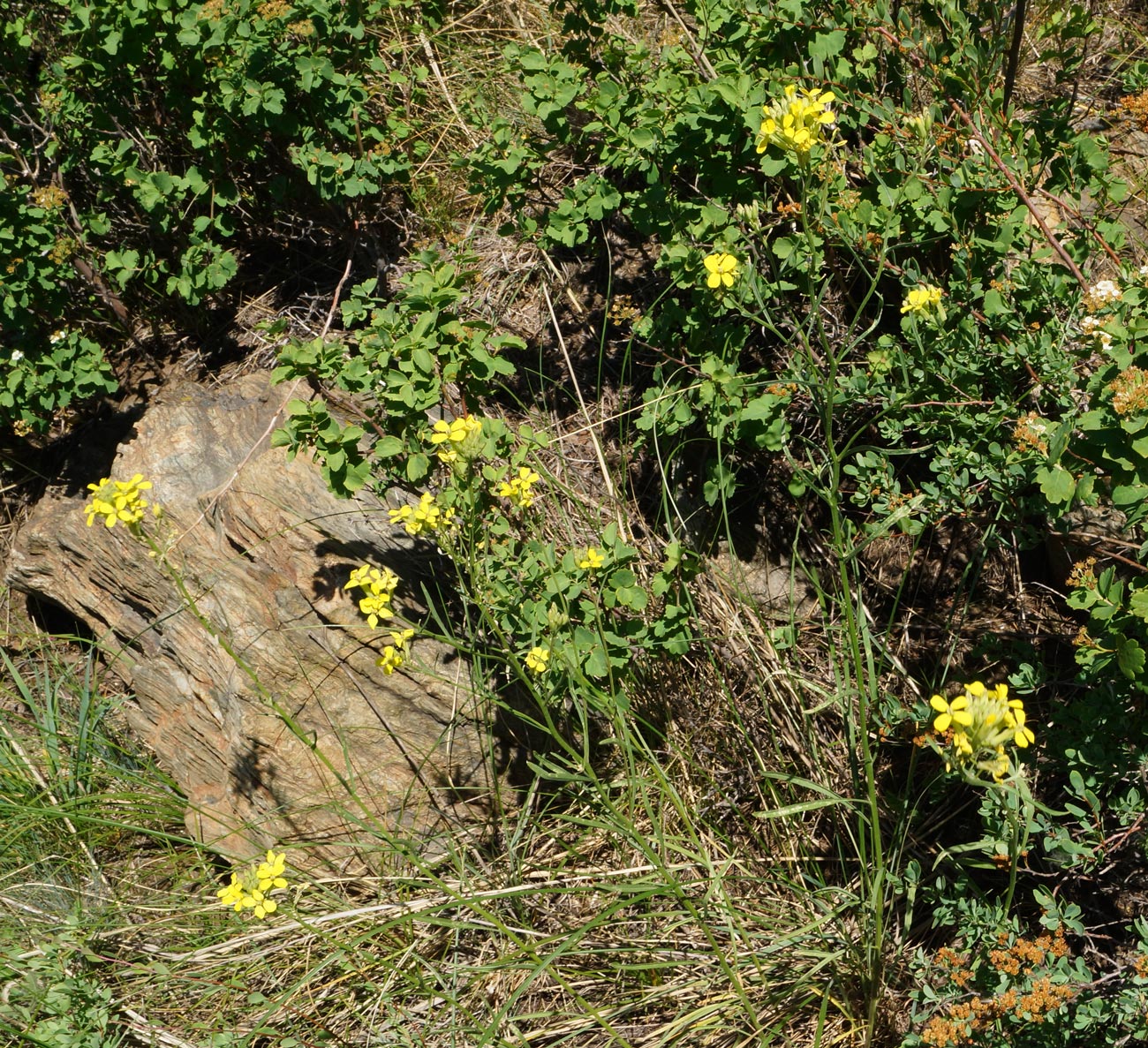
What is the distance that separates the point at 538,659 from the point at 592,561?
0.86 ft

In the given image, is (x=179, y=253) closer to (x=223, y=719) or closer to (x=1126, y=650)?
(x=223, y=719)

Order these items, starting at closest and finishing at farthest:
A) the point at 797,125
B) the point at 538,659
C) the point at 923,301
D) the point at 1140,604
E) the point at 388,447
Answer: the point at 797,125
the point at 1140,604
the point at 923,301
the point at 538,659
the point at 388,447

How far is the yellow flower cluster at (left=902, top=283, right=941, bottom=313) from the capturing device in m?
2.09

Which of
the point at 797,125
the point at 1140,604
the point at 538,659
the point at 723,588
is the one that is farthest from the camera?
the point at 723,588

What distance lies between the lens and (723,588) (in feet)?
8.83

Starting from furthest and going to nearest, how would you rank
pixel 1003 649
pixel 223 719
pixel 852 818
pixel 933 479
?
pixel 223 719 → pixel 933 479 → pixel 852 818 → pixel 1003 649

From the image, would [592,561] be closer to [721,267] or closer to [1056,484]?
[721,267]

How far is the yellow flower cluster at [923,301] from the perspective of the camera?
6.86 ft

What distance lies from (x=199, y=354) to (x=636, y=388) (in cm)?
161

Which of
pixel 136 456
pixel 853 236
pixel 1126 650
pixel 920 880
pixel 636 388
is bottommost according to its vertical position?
pixel 920 880

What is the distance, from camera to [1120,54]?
333 centimetres

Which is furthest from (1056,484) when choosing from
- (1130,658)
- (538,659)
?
(538,659)

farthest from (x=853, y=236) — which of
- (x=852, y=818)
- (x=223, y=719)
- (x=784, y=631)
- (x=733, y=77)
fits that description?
(x=223, y=719)

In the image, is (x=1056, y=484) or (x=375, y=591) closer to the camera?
(x=1056, y=484)
